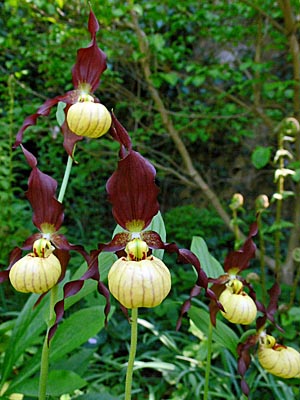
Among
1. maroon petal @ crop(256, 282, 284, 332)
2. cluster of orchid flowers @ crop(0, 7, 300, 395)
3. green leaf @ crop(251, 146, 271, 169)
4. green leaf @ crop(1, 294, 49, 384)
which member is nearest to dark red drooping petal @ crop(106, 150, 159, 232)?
cluster of orchid flowers @ crop(0, 7, 300, 395)

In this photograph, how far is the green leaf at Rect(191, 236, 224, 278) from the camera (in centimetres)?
98

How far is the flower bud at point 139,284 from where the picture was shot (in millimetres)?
557

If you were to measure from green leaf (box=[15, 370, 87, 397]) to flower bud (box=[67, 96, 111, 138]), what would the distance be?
600 mm

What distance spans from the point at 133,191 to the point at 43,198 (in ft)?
0.79

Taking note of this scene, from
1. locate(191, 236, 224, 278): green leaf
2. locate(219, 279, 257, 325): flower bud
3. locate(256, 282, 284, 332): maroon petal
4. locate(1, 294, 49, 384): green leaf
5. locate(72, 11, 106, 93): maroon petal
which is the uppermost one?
locate(72, 11, 106, 93): maroon petal

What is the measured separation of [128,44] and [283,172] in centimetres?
108

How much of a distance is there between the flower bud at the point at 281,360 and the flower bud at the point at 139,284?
474 mm

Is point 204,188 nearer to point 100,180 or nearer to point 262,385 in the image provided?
point 262,385

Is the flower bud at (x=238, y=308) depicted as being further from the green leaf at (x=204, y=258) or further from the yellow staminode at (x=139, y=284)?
the yellow staminode at (x=139, y=284)

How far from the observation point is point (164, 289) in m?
0.57

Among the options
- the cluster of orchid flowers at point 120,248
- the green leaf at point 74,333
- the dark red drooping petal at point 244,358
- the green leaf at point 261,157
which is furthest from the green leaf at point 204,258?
the green leaf at point 261,157

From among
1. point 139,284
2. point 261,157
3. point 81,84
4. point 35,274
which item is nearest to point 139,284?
point 139,284

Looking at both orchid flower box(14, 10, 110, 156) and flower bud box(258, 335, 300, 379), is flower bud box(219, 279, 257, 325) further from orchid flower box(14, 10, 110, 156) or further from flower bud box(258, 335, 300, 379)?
orchid flower box(14, 10, 110, 156)

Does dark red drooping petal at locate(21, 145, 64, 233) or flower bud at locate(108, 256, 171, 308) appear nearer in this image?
flower bud at locate(108, 256, 171, 308)
